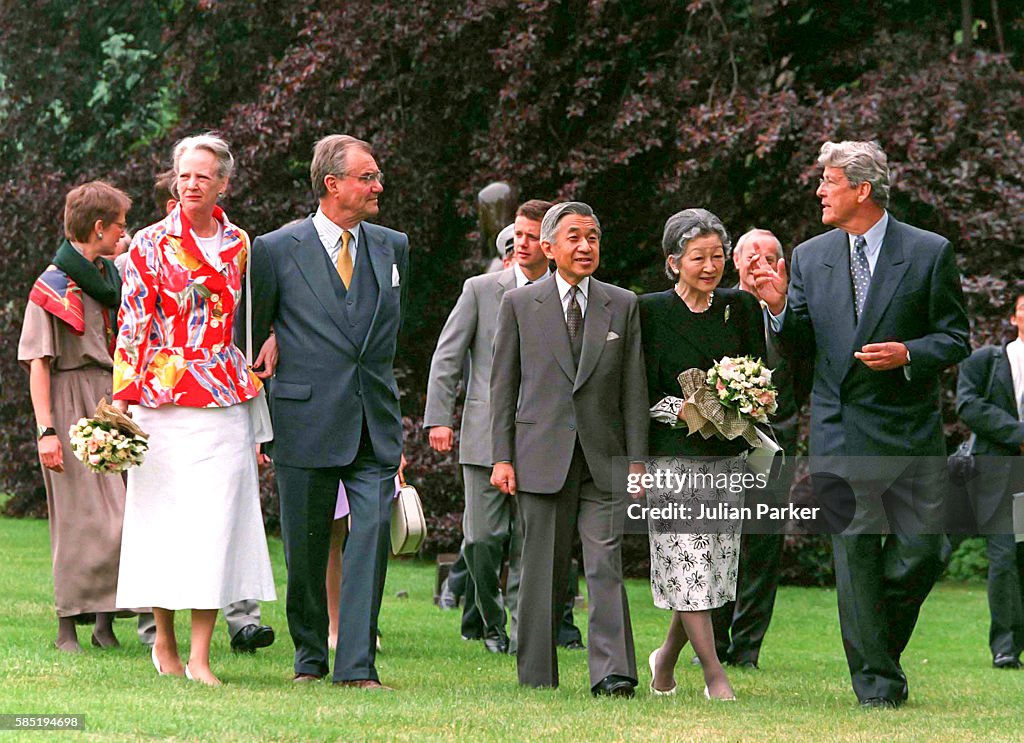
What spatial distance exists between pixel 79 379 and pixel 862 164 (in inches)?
176

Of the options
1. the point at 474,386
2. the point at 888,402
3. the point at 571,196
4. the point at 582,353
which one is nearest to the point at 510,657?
the point at 474,386

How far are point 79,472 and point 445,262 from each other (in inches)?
335

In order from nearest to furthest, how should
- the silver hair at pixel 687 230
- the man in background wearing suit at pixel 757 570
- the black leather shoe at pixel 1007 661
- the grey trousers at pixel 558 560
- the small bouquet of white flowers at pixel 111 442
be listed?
1. the small bouquet of white flowers at pixel 111 442
2. the grey trousers at pixel 558 560
3. the silver hair at pixel 687 230
4. the man in background wearing suit at pixel 757 570
5. the black leather shoe at pixel 1007 661

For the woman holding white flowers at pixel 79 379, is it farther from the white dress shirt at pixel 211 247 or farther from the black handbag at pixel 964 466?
the black handbag at pixel 964 466

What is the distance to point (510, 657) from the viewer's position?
9.52 meters

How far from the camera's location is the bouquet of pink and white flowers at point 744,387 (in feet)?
24.5

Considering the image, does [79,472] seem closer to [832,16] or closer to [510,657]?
[510,657]

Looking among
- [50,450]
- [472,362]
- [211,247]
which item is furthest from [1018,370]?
[50,450]

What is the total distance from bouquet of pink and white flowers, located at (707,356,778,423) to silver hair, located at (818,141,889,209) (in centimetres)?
97

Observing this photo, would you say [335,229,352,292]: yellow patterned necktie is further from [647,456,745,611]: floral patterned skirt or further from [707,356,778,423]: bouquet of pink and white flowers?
[707,356,778,423]: bouquet of pink and white flowers

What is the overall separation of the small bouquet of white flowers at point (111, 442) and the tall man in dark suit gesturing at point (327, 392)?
0.77 meters

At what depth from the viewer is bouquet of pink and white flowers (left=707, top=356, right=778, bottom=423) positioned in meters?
7.47

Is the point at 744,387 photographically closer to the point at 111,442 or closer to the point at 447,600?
the point at 111,442

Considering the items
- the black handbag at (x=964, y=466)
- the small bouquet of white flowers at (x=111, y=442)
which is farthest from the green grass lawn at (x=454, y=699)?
the black handbag at (x=964, y=466)
